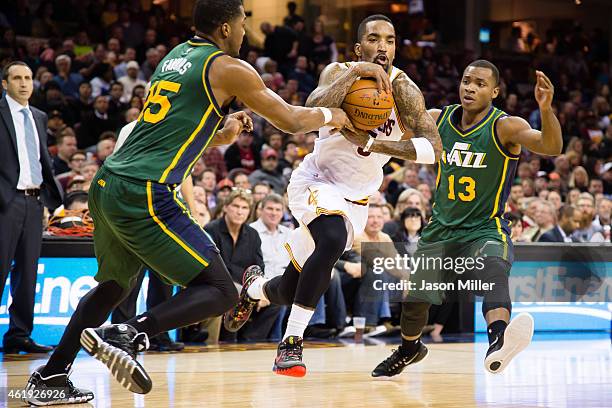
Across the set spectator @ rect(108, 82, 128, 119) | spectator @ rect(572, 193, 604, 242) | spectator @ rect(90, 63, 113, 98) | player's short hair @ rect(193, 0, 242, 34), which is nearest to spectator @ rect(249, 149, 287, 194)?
spectator @ rect(108, 82, 128, 119)

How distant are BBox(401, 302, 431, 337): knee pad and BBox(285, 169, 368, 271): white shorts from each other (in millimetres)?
735

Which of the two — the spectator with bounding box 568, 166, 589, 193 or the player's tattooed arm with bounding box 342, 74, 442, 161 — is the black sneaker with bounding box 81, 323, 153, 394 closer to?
the player's tattooed arm with bounding box 342, 74, 442, 161

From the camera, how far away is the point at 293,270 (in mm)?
5656

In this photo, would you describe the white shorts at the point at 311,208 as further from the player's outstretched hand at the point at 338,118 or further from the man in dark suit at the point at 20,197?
the man in dark suit at the point at 20,197

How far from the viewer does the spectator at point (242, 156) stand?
1244cm

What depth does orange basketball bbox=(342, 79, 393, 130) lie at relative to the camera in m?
5.11

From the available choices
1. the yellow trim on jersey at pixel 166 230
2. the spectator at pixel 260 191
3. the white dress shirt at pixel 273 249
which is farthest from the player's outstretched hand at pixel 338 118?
the spectator at pixel 260 191

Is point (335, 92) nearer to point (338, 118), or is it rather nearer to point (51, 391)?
point (338, 118)

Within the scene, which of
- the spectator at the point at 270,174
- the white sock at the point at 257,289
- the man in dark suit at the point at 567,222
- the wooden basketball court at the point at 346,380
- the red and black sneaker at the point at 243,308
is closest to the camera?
the wooden basketball court at the point at 346,380

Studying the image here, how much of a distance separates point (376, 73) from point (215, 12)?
43.9 inches

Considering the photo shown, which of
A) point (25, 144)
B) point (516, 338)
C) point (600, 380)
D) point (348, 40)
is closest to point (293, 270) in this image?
point (516, 338)

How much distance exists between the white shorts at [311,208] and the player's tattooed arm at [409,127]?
37cm

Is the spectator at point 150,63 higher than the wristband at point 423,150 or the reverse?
higher

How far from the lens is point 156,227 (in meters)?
4.14
